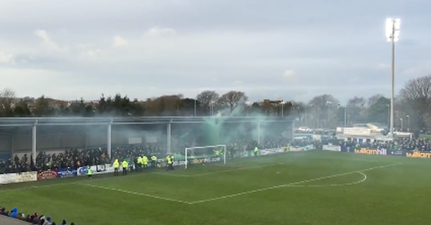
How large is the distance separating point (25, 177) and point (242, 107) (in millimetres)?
75918

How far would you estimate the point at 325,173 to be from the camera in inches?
1387

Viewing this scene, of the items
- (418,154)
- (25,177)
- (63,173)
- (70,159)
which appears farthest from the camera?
(418,154)

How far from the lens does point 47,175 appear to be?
3095 cm

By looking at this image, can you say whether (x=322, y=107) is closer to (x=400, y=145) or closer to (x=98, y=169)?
(x=400, y=145)

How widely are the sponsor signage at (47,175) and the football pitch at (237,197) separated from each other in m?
1.19

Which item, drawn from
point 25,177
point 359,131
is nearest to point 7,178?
point 25,177

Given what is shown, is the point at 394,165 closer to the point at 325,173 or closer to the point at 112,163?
the point at 325,173

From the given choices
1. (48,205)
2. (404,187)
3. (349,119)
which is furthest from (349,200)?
(349,119)

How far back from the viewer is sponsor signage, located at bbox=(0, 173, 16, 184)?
2873 cm

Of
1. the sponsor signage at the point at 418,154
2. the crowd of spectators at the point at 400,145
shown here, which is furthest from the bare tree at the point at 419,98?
the sponsor signage at the point at 418,154

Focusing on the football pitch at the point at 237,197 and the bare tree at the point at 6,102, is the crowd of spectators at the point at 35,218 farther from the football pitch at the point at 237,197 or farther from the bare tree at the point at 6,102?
the bare tree at the point at 6,102

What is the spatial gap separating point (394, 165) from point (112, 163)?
1053 inches

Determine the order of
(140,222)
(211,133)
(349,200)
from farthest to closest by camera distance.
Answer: (211,133)
(349,200)
(140,222)

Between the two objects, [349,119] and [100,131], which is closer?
[100,131]
